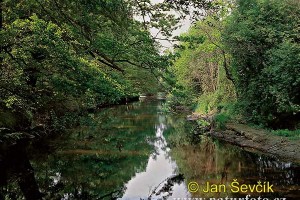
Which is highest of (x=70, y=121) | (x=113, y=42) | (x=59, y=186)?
(x=113, y=42)

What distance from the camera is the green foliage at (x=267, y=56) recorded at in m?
17.6

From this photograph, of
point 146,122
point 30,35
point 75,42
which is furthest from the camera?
point 146,122

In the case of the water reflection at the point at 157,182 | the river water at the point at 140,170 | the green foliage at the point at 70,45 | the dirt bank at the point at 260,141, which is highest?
the green foliage at the point at 70,45

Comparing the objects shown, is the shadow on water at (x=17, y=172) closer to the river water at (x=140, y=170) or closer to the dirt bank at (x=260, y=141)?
the river water at (x=140, y=170)

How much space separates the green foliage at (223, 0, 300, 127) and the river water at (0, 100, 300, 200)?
3356mm

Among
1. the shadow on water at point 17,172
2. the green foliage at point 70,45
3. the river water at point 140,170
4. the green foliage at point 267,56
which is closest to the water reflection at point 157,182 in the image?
the river water at point 140,170

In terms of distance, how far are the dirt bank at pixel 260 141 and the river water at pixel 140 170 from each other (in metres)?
0.62

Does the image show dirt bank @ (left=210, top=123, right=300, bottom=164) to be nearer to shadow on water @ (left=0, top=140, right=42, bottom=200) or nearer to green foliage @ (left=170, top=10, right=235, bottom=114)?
green foliage @ (left=170, top=10, right=235, bottom=114)

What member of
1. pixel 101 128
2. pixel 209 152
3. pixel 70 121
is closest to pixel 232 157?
pixel 209 152

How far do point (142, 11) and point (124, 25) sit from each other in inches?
40.8

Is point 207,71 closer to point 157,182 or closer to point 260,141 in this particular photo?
point 260,141

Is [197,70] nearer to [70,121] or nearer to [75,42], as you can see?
[70,121]

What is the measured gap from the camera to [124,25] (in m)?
9.27

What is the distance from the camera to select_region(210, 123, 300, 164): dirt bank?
15180 millimetres
